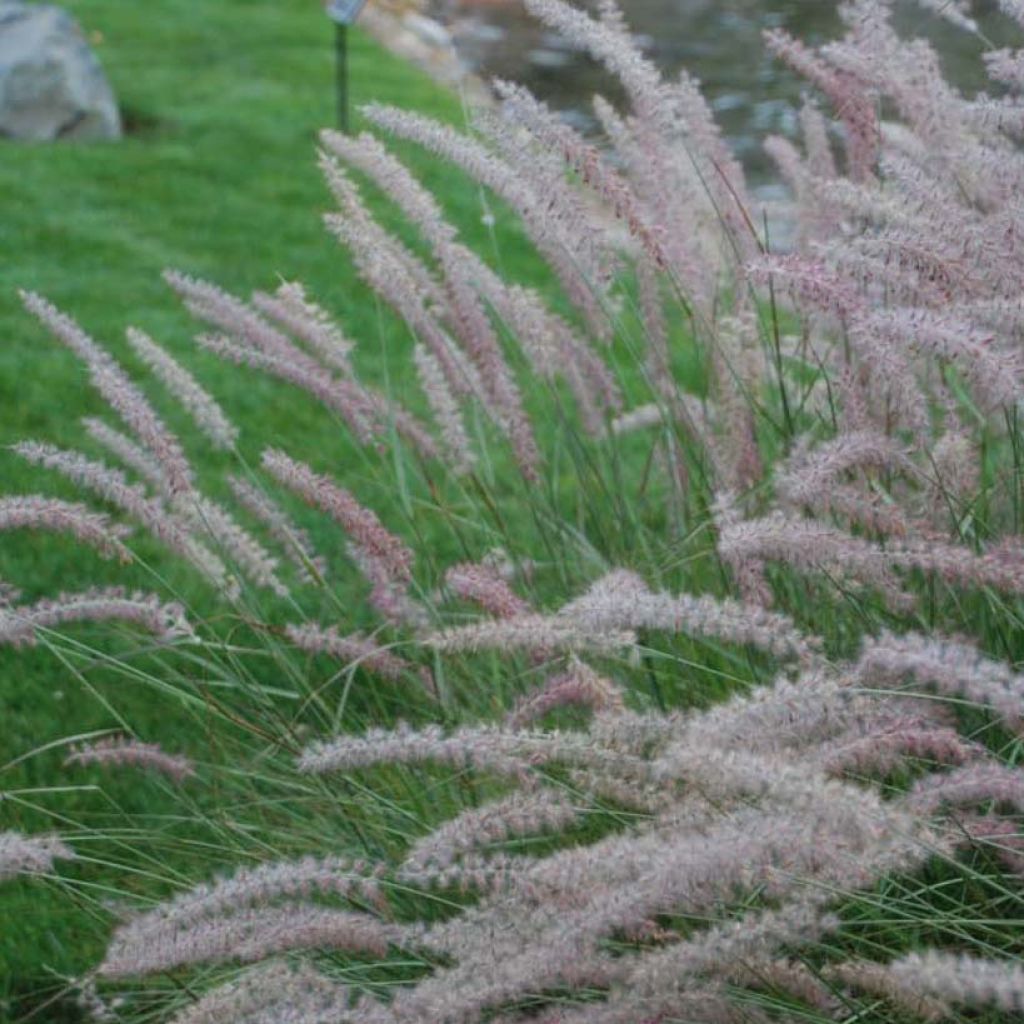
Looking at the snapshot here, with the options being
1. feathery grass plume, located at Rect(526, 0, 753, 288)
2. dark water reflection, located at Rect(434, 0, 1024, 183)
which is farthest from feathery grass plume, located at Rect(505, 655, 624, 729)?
dark water reflection, located at Rect(434, 0, 1024, 183)

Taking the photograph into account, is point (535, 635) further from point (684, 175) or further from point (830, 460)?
point (684, 175)

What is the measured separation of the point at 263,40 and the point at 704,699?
8624mm

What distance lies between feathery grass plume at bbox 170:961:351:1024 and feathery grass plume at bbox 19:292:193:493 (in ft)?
2.14

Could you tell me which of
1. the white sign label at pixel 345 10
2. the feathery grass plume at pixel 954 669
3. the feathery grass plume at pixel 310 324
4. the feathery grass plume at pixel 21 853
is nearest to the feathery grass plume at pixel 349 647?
the feathery grass plume at pixel 310 324

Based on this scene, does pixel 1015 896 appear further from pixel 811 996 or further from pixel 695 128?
pixel 695 128

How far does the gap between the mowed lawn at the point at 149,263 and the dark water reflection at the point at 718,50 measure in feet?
4.03

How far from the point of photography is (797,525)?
1.68m

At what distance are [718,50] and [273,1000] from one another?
11.0 m

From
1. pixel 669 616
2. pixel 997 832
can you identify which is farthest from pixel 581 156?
pixel 997 832

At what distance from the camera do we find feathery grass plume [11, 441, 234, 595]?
6.63ft

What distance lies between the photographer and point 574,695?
1.93 m

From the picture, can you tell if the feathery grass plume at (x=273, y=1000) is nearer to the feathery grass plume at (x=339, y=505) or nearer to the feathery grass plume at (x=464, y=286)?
the feathery grass plume at (x=339, y=505)

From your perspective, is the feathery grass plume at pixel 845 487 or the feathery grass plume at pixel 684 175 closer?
the feathery grass plume at pixel 845 487

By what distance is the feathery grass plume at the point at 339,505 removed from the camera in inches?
84.6
